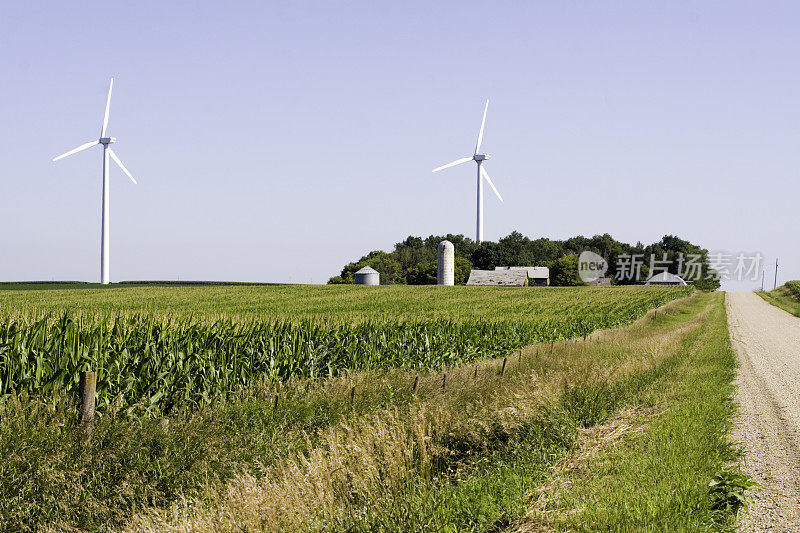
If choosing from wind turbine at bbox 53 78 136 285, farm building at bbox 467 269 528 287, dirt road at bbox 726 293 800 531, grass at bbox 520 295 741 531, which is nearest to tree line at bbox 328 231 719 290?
farm building at bbox 467 269 528 287

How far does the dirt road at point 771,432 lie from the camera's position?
7.35 m

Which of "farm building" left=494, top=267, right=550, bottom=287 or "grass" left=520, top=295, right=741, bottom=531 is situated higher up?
"farm building" left=494, top=267, right=550, bottom=287

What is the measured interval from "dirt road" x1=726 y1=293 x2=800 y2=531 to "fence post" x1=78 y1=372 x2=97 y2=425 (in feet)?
26.5

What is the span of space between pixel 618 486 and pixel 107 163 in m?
69.0

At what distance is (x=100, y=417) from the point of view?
1001 centimetres

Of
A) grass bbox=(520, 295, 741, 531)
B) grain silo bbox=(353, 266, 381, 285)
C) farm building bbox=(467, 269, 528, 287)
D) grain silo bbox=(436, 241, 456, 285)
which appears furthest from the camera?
farm building bbox=(467, 269, 528, 287)

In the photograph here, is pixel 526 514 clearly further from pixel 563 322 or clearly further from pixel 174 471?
pixel 563 322

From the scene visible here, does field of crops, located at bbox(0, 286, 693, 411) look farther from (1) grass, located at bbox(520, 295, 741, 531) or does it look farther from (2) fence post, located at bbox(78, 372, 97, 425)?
(1) grass, located at bbox(520, 295, 741, 531)

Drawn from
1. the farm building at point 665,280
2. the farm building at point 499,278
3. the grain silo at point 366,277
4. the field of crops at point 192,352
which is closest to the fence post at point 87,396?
the field of crops at point 192,352

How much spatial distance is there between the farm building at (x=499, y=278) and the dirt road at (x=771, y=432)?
319 ft

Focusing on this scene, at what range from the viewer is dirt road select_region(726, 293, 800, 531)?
7.35 m

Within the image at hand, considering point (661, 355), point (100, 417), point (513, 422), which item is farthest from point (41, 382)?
point (661, 355)

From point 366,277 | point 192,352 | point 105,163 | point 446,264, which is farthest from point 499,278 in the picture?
point 192,352

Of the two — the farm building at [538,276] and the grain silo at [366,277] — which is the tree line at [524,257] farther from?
the grain silo at [366,277]
